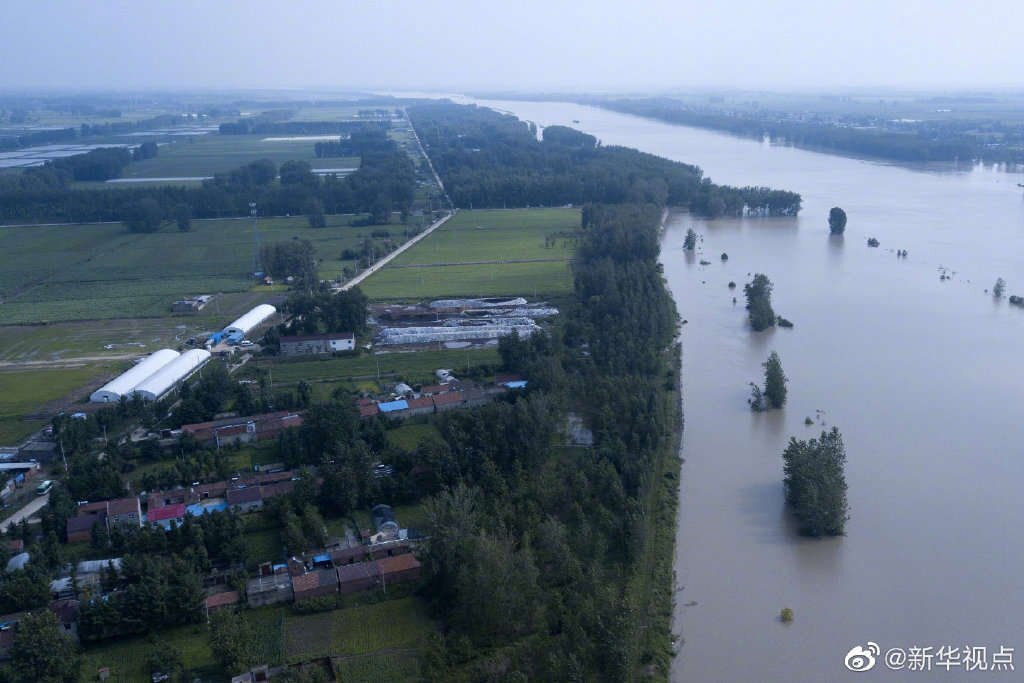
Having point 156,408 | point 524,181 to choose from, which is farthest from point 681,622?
point 524,181

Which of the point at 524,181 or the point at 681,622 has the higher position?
the point at 524,181

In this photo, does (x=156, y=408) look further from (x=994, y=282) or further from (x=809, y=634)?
(x=994, y=282)

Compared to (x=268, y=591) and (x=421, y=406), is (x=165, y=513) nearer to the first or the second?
(x=268, y=591)

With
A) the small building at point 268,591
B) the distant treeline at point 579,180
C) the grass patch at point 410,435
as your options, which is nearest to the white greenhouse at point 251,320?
the grass patch at point 410,435

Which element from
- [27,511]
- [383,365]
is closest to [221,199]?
[383,365]

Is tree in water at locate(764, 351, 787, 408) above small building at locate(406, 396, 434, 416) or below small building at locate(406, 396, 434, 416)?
above

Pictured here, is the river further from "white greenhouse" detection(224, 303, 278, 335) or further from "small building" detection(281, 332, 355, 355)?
"white greenhouse" detection(224, 303, 278, 335)

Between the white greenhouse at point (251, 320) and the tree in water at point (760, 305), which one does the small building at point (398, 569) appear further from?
the tree in water at point (760, 305)

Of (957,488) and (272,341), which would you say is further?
(272,341)

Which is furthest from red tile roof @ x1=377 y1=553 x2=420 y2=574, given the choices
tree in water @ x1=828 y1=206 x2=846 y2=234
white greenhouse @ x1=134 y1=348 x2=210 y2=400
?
tree in water @ x1=828 y1=206 x2=846 y2=234
